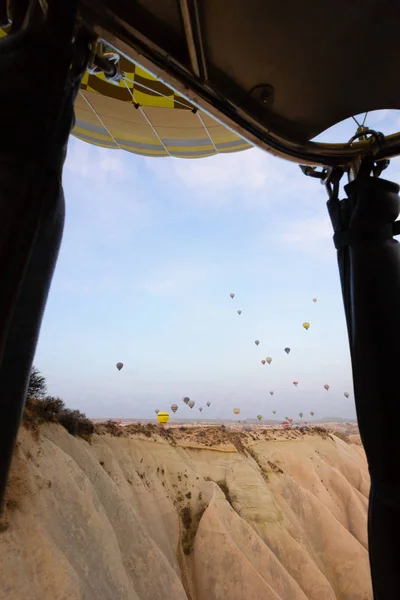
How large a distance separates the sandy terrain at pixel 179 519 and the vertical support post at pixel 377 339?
842cm

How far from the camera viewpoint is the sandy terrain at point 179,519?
9133mm

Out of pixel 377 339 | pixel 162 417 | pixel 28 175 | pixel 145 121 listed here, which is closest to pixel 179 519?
pixel 162 417

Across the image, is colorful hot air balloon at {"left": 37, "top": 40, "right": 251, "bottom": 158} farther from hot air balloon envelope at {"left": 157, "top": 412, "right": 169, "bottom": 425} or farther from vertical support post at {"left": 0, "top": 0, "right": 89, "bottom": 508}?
hot air balloon envelope at {"left": 157, "top": 412, "right": 169, "bottom": 425}

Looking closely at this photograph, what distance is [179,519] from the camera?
16.1 metres

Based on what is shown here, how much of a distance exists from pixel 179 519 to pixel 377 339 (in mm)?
16633

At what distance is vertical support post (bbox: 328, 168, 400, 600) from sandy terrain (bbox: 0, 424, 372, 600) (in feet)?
27.6

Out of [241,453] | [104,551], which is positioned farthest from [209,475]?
[104,551]

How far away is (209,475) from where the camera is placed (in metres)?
19.2

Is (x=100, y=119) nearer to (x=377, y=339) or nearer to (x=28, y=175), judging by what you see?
(x=28, y=175)

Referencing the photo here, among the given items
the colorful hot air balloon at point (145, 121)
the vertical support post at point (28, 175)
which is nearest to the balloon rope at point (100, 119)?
the colorful hot air balloon at point (145, 121)

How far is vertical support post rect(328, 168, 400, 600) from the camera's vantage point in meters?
1.51

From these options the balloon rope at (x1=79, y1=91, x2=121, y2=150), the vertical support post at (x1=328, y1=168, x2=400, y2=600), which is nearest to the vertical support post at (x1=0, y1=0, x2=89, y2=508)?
the vertical support post at (x1=328, y1=168, x2=400, y2=600)

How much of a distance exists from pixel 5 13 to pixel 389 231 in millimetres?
1681

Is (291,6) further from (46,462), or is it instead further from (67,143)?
(46,462)
